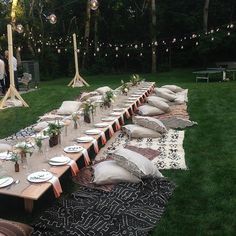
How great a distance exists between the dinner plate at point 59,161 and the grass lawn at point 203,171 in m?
0.54

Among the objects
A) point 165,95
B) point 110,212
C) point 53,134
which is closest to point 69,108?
point 165,95

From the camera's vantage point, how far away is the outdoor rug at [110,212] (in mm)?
4160

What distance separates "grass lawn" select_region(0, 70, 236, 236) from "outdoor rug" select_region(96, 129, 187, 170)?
17cm

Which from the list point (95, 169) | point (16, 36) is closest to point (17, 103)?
point (95, 169)

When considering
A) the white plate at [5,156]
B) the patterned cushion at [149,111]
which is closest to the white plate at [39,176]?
the white plate at [5,156]

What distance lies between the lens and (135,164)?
17.2 feet

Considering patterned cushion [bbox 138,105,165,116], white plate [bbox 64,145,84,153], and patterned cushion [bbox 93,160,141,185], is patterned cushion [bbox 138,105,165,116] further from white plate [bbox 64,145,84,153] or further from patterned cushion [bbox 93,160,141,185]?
patterned cushion [bbox 93,160,141,185]

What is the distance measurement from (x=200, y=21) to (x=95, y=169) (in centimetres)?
2041

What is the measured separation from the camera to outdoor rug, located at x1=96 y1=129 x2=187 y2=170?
250 inches

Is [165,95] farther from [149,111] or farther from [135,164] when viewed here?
[135,164]

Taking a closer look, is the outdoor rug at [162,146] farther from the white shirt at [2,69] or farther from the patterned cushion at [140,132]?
the white shirt at [2,69]

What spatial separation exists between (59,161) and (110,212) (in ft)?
3.47

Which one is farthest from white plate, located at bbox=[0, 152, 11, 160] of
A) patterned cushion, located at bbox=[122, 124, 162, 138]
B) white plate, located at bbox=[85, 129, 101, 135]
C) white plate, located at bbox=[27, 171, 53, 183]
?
patterned cushion, located at bbox=[122, 124, 162, 138]

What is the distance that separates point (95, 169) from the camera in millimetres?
5555
